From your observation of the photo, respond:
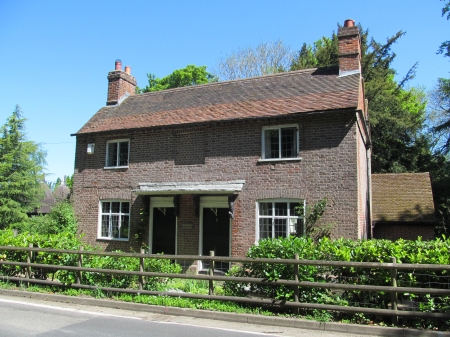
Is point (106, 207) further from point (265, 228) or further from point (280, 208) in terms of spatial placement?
point (280, 208)

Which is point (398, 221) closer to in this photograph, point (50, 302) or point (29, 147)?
point (50, 302)

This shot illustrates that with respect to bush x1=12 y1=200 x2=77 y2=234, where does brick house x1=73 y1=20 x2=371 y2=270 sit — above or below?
above

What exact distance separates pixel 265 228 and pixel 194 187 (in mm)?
2953

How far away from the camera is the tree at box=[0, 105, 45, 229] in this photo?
2878 cm

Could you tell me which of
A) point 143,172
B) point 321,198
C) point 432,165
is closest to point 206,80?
point 432,165

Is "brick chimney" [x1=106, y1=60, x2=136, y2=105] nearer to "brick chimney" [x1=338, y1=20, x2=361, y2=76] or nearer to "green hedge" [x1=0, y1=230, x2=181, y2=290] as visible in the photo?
"green hedge" [x1=0, y1=230, x2=181, y2=290]

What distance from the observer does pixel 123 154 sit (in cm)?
1691

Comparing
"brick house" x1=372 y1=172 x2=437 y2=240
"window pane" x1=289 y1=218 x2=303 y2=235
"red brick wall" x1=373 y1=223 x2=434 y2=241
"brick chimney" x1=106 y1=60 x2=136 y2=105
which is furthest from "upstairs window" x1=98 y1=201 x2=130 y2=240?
"red brick wall" x1=373 y1=223 x2=434 y2=241

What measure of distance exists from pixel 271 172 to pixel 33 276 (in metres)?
8.05

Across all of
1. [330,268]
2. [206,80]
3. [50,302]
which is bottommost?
[50,302]

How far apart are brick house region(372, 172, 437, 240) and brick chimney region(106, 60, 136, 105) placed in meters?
13.6

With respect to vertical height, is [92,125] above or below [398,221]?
above

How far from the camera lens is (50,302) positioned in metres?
9.40

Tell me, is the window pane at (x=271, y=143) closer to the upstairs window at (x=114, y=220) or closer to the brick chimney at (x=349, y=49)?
the brick chimney at (x=349, y=49)
